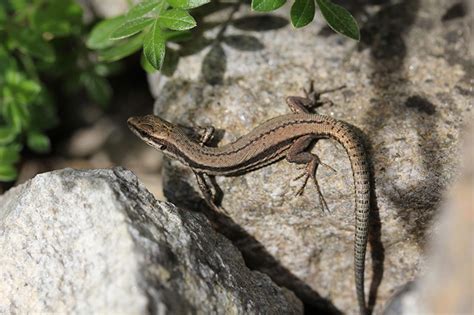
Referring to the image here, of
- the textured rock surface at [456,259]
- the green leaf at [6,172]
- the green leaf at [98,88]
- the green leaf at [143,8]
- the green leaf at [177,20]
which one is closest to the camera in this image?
the textured rock surface at [456,259]

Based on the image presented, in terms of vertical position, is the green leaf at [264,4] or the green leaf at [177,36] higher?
the green leaf at [264,4]

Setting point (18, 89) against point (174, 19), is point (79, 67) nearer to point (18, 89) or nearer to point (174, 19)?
point (18, 89)

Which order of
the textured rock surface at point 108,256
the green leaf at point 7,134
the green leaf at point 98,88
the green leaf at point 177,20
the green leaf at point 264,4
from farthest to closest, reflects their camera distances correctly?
1. the green leaf at point 98,88
2. the green leaf at point 7,134
3. the green leaf at point 177,20
4. the green leaf at point 264,4
5. the textured rock surface at point 108,256

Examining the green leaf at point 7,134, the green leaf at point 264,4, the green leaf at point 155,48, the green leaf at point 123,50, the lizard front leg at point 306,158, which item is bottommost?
the green leaf at point 7,134

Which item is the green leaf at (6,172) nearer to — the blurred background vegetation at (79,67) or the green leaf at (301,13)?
the blurred background vegetation at (79,67)

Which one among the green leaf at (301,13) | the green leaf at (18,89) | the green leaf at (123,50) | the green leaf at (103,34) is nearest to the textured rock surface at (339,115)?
the green leaf at (123,50)

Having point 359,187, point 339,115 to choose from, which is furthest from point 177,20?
point 359,187

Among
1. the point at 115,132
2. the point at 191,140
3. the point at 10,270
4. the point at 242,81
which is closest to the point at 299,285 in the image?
the point at 191,140
